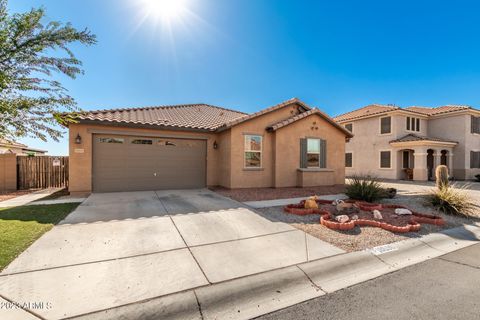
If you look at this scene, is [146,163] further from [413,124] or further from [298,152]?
[413,124]

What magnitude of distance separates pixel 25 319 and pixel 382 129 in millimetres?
24064

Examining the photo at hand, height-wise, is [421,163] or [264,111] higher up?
[264,111]

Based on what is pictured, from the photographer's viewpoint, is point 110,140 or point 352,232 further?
point 110,140

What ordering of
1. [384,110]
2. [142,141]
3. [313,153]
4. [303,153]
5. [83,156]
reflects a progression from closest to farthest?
[83,156] < [142,141] < [303,153] < [313,153] < [384,110]

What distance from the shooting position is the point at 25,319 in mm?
2236

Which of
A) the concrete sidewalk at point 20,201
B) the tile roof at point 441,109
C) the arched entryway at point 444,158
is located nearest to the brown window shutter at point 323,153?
the concrete sidewalk at point 20,201

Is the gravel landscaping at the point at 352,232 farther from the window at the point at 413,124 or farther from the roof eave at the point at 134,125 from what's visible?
the window at the point at 413,124

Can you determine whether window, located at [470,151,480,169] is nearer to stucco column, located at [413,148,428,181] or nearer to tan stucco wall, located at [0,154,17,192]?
stucco column, located at [413,148,428,181]

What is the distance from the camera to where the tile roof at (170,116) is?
33.9 feet

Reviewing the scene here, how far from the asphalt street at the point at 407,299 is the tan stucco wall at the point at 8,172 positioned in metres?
14.8

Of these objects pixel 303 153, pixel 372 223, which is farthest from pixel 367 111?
pixel 372 223

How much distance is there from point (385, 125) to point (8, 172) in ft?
Answer: 89.2

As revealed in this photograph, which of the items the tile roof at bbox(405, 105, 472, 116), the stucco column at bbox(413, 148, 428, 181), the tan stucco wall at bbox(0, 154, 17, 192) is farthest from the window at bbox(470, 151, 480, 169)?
the tan stucco wall at bbox(0, 154, 17, 192)

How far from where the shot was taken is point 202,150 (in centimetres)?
1210
